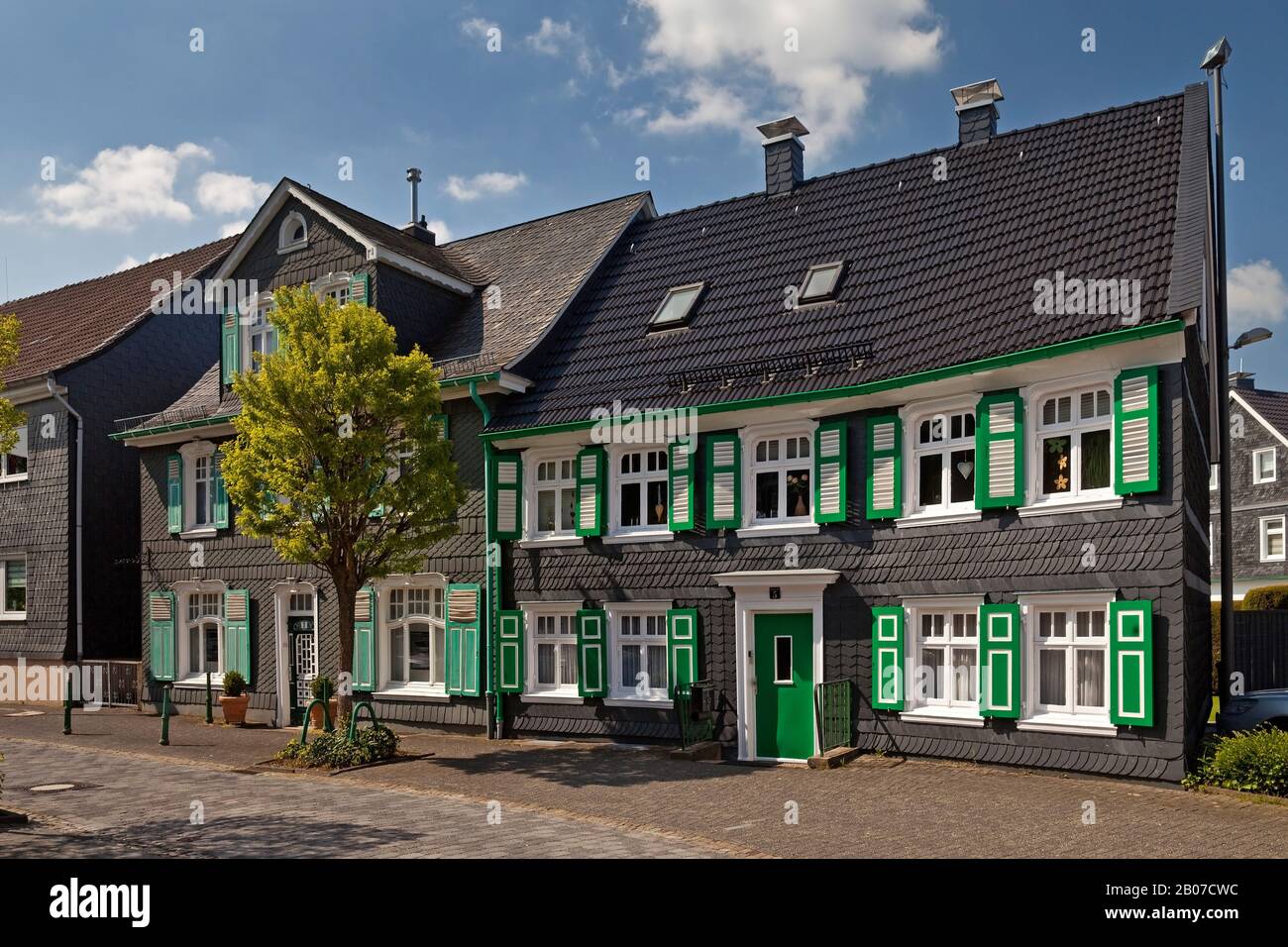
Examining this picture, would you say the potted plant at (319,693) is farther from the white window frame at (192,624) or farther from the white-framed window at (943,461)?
the white-framed window at (943,461)

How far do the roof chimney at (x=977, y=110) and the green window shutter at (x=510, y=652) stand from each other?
1086 centimetres

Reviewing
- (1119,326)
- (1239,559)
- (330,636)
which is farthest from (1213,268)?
(1239,559)

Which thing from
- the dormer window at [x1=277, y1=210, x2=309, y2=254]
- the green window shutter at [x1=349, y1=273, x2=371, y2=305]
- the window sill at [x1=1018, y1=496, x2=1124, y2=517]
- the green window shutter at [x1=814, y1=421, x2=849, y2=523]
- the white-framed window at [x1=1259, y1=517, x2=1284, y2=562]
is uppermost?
the dormer window at [x1=277, y1=210, x2=309, y2=254]

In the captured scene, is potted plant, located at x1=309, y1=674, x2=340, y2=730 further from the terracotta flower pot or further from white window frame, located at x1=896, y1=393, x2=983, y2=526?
white window frame, located at x1=896, y1=393, x2=983, y2=526

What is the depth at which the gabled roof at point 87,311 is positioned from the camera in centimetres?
2767

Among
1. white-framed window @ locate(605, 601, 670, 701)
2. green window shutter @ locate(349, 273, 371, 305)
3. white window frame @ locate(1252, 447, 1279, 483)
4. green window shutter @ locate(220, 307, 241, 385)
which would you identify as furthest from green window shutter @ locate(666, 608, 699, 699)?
white window frame @ locate(1252, 447, 1279, 483)

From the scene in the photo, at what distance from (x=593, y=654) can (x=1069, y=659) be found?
7.19 meters

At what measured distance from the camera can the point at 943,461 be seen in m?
15.3

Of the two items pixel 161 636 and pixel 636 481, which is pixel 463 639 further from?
pixel 161 636

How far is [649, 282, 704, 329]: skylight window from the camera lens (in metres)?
19.2

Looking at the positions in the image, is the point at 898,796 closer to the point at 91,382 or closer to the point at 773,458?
the point at 773,458

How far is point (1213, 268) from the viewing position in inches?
706

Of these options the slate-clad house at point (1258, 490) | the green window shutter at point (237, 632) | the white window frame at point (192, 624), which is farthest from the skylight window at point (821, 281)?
the slate-clad house at point (1258, 490)

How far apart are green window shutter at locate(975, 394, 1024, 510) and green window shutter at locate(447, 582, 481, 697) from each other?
861 centimetres
